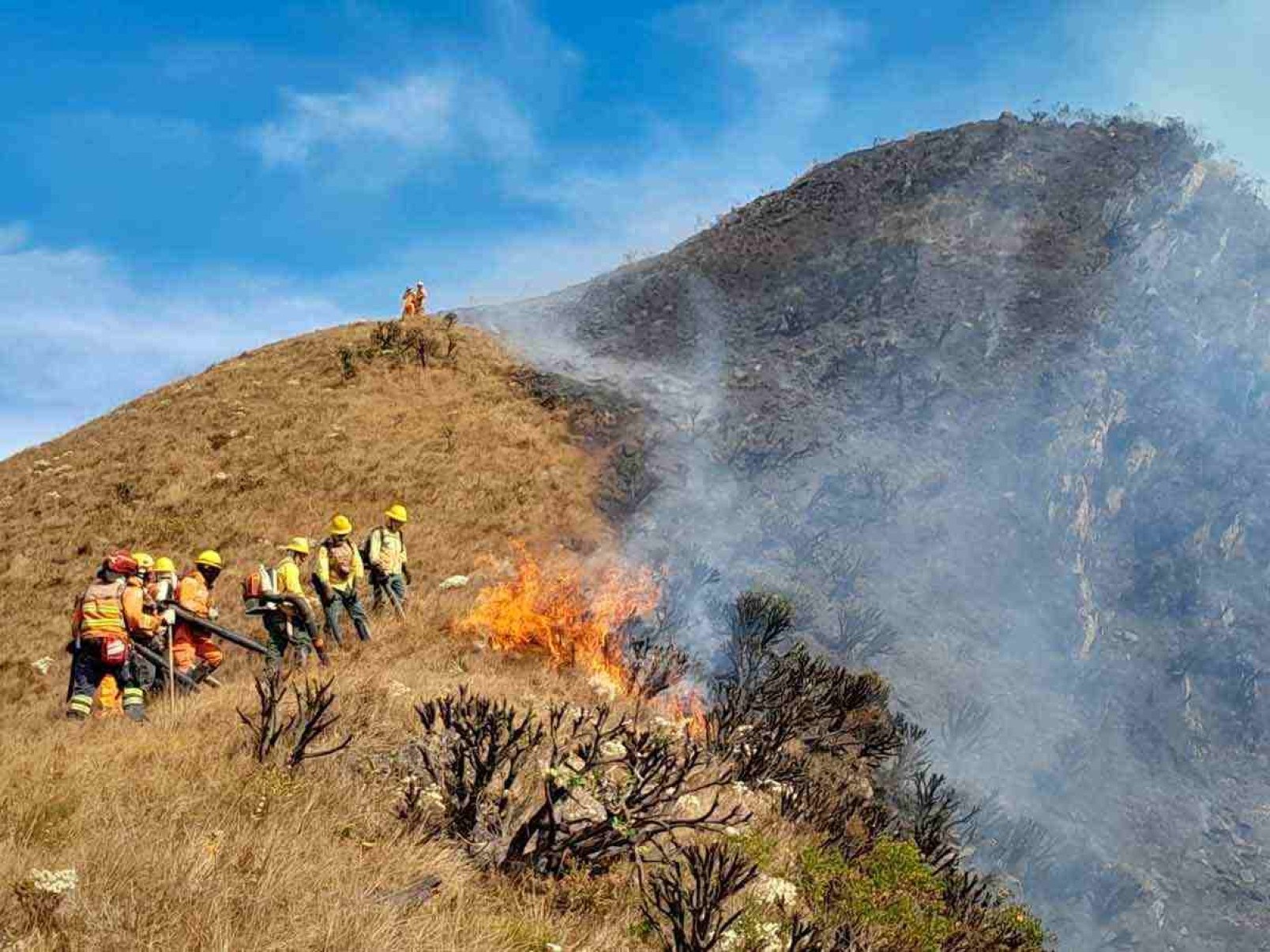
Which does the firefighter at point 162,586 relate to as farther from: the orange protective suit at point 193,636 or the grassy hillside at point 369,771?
the grassy hillside at point 369,771

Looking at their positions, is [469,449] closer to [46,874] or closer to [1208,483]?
[46,874]

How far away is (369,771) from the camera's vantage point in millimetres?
5359

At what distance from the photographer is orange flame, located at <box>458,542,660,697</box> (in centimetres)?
1070

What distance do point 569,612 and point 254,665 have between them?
4.26 m

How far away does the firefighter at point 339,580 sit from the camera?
10797 millimetres

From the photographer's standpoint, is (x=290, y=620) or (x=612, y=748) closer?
(x=612, y=748)

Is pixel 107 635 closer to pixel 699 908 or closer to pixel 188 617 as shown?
pixel 188 617

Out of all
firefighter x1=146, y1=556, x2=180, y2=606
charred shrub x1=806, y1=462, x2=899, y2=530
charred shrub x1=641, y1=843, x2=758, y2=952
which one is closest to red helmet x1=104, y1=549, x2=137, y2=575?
firefighter x1=146, y1=556, x2=180, y2=606

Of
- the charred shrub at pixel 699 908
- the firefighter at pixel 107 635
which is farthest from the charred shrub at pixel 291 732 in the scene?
the firefighter at pixel 107 635

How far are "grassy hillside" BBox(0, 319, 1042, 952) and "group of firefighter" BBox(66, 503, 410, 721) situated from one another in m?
0.54

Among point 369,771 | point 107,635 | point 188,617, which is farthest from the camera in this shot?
point 188,617

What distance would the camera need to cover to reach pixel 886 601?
1591 centimetres

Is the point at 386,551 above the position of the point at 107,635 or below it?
above

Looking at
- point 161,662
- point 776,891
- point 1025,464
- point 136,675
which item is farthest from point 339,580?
point 1025,464
